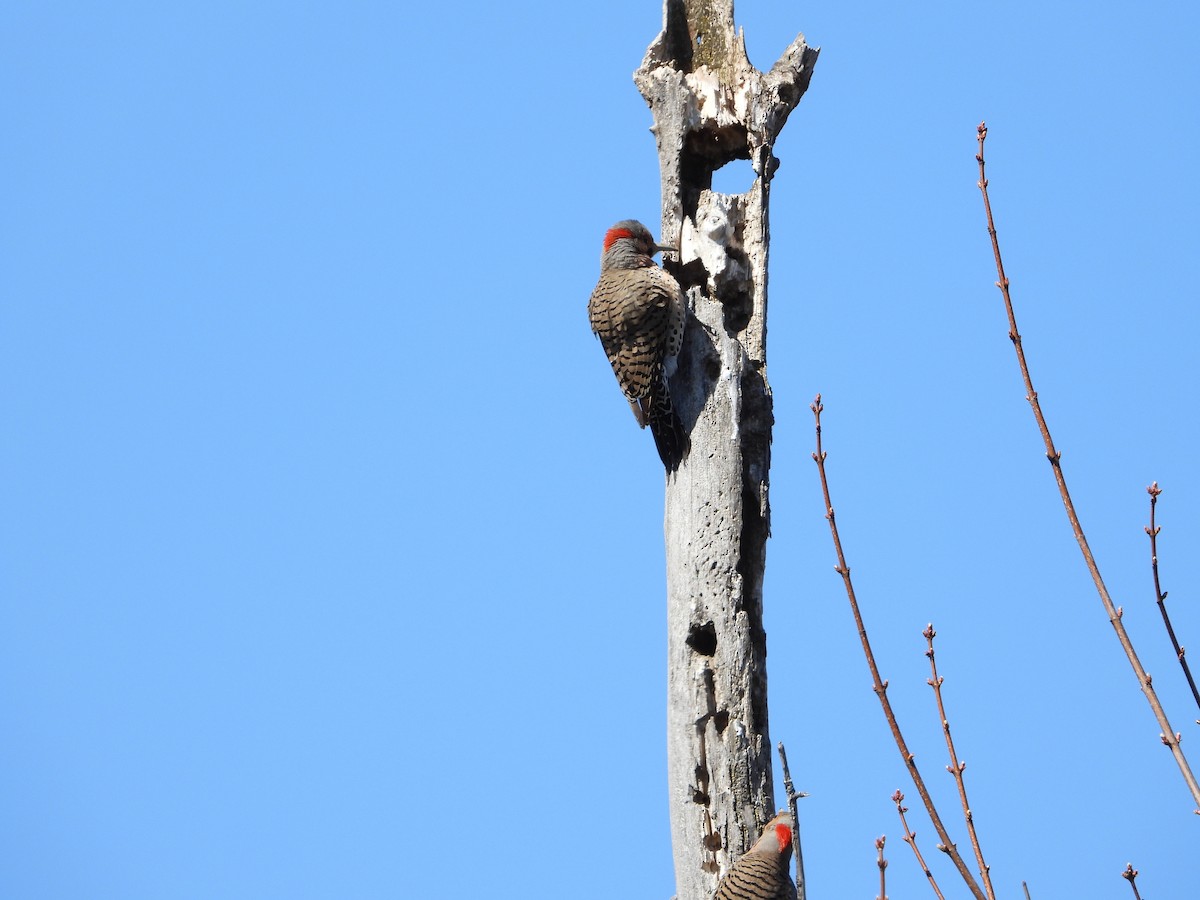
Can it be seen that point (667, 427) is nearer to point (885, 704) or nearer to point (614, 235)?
point (614, 235)

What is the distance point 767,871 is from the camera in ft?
13.4

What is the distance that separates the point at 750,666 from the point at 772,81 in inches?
86.6

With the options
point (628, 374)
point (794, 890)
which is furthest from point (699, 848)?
point (628, 374)

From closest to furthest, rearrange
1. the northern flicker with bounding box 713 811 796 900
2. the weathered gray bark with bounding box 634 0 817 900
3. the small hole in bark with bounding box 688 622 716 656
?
the northern flicker with bounding box 713 811 796 900
the weathered gray bark with bounding box 634 0 817 900
the small hole in bark with bounding box 688 622 716 656

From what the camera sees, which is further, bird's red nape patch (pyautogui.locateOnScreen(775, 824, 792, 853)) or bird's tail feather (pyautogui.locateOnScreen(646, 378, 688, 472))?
bird's tail feather (pyautogui.locateOnScreen(646, 378, 688, 472))

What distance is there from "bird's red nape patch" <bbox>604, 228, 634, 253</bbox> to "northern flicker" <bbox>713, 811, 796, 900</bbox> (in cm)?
226

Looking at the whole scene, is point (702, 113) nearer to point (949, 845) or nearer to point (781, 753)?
point (781, 753)

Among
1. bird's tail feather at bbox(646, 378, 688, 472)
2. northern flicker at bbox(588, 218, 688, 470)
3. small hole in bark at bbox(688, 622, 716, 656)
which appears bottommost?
small hole in bark at bbox(688, 622, 716, 656)

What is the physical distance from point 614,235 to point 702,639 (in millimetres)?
1666

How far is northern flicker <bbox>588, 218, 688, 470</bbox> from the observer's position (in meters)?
4.82

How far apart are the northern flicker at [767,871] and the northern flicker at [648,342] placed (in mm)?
1349

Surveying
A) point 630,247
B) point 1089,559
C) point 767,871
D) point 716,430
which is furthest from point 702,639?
point 1089,559

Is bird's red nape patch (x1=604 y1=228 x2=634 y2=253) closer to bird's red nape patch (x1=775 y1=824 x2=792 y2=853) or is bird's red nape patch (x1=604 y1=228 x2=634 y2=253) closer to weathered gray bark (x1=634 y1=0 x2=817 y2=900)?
weathered gray bark (x1=634 y1=0 x2=817 y2=900)

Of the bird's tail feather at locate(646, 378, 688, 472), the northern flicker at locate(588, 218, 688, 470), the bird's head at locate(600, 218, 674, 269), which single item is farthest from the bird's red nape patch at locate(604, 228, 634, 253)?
the bird's tail feather at locate(646, 378, 688, 472)
